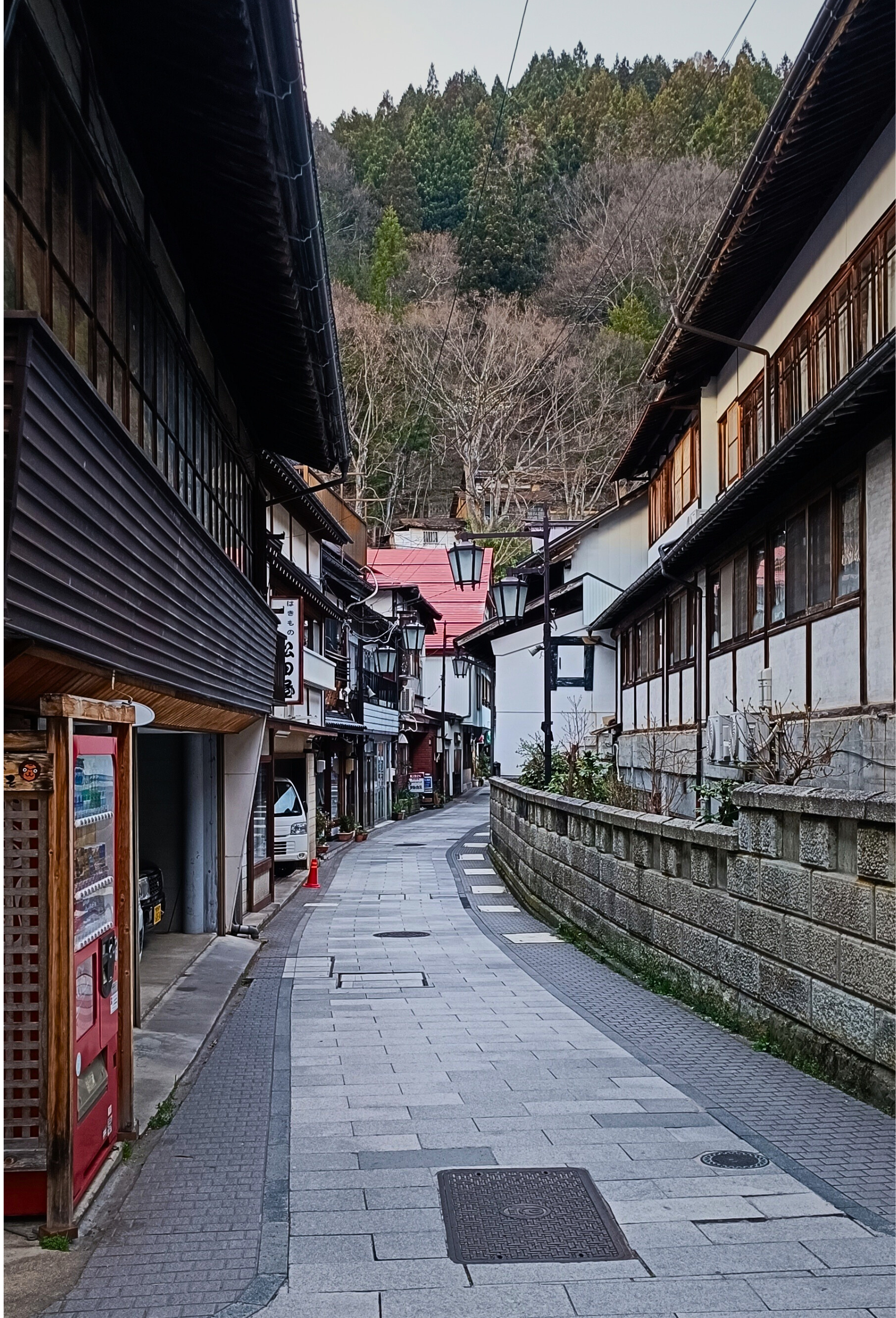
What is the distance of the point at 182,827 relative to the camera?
1572cm

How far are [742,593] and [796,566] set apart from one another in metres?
2.87

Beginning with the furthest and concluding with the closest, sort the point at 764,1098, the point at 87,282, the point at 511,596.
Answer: the point at 511,596, the point at 764,1098, the point at 87,282

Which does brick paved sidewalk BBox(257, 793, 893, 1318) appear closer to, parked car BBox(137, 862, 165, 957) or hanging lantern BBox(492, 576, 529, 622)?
parked car BBox(137, 862, 165, 957)

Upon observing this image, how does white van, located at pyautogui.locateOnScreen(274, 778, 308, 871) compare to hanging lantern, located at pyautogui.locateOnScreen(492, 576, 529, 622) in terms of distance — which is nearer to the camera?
hanging lantern, located at pyautogui.locateOnScreen(492, 576, 529, 622)

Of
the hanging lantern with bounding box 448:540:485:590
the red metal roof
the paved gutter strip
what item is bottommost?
the paved gutter strip

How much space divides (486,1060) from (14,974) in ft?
15.2

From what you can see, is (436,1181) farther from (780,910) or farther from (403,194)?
(403,194)

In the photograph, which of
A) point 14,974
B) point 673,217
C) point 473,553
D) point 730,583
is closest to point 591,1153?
point 14,974

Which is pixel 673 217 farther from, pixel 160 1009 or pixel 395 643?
pixel 160 1009

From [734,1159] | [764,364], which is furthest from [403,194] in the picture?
[734,1159]

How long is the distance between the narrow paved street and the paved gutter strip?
0.04 metres

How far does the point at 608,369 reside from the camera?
57.4 meters

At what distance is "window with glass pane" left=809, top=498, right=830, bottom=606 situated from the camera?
41.8ft

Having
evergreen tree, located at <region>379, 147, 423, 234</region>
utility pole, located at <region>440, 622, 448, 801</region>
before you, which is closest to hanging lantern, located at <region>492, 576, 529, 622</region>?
utility pole, located at <region>440, 622, 448, 801</region>
